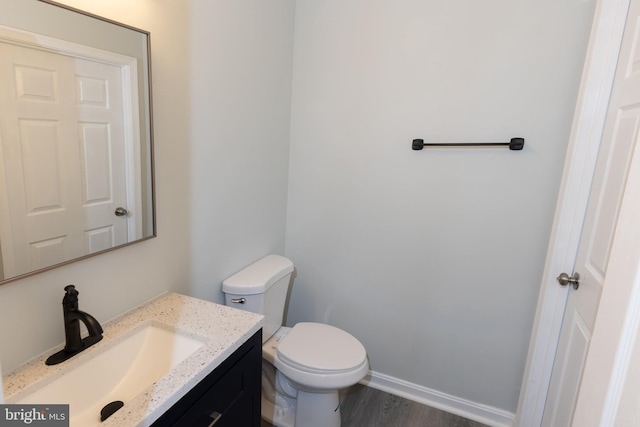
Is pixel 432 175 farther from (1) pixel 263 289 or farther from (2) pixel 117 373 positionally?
(2) pixel 117 373

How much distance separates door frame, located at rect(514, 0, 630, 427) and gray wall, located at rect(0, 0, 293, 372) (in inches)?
55.2

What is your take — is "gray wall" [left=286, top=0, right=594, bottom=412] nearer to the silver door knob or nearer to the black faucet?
the silver door knob

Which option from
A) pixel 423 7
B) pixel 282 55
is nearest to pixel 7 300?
pixel 282 55

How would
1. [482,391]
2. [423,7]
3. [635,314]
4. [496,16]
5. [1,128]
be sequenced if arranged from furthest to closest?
[482,391], [423,7], [496,16], [1,128], [635,314]

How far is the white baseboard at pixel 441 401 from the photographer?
197 cm

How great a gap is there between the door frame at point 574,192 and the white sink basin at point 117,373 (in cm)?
148

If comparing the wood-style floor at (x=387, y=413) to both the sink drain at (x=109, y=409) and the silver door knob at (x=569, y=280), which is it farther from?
the sink drain at (x=109, y=409)

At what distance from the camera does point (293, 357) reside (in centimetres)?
168

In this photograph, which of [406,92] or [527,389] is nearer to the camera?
[527,389]

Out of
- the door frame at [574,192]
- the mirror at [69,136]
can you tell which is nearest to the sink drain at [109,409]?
the mirror at [69,136]

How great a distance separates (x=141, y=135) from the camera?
4.02 ft

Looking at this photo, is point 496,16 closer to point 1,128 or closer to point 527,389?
point 527,389

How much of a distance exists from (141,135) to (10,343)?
69cm

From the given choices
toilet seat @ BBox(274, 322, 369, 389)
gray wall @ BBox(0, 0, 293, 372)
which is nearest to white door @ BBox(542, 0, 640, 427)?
toilet seat @ BBox(274, 322, 369, 389)
